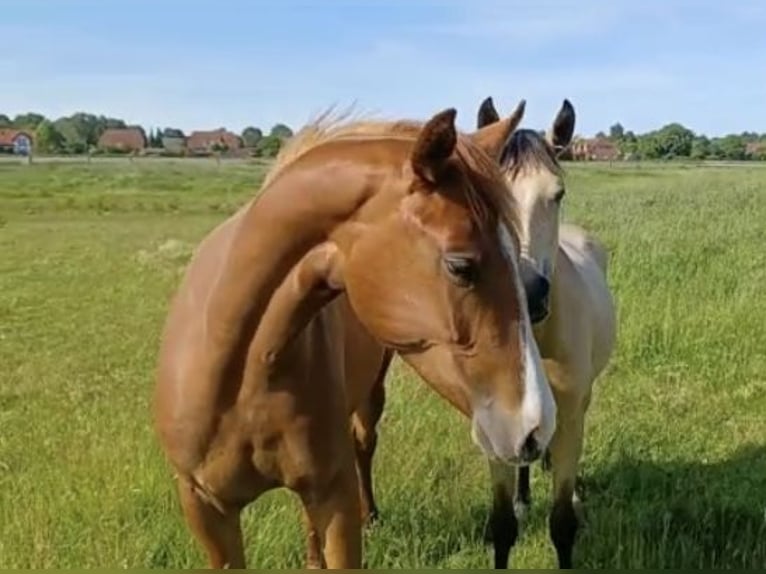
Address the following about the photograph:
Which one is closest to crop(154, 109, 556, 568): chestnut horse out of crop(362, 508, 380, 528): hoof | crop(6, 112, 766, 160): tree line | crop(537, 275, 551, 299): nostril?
crop(537, 275, 551, 299): nostril

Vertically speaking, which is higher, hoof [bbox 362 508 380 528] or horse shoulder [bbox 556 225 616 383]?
horse shoulder [bbox 556 225 616 383]

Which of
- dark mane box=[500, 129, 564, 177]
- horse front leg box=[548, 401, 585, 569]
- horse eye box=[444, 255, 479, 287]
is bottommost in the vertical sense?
horse front leg box=[548, 401, 585, 569]

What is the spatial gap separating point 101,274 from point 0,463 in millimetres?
9433

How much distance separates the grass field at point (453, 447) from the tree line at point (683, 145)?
4834 centimetres

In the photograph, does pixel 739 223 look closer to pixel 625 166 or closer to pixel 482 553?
pixel 482 553

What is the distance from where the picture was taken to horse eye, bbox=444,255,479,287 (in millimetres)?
1885

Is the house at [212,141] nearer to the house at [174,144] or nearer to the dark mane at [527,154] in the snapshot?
the house at [174,144]

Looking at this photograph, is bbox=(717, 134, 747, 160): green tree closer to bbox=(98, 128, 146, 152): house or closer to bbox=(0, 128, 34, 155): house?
bbox=(98, 128, 146, 152): house

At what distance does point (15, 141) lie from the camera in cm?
8162

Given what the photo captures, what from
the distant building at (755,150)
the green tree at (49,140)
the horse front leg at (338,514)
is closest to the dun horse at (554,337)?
the horse front leg at (338,514)

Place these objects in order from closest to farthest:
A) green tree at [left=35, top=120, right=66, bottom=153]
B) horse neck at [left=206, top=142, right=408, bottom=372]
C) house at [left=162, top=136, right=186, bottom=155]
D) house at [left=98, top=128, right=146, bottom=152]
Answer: horse neck at [left=206, top=142, right=408, bottom=372] < house at [left=162, top=136, right=186, bottom=155] < green tree at [left=35, top=120, right=66, bottom=153] < house at [left=98, top=128, right=146, bottom=152]

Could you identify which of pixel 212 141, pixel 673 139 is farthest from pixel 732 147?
pixel 212 141

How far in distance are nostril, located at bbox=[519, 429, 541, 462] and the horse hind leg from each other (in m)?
1.14

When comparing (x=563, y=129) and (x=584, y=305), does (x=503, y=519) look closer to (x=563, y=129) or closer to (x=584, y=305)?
(x=584, y=305)
